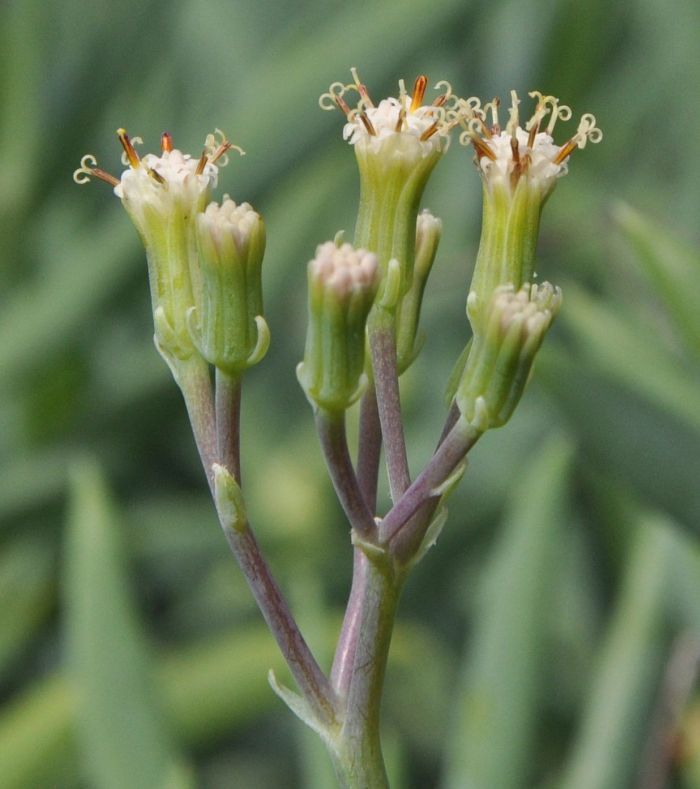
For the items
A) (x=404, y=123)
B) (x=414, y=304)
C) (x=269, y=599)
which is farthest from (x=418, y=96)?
(x=269, y=599)

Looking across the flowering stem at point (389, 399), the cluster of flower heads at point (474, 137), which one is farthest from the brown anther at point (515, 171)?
the flowering stem at point (389, 399)

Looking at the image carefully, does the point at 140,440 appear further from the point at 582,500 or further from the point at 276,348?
the point at 582,500

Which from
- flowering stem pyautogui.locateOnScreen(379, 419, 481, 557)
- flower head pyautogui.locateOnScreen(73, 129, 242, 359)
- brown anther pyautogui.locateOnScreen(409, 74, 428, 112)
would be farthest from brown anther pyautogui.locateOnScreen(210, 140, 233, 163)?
flowering stem pyautogui.locateOnScreen(379, 419, 481, 557)

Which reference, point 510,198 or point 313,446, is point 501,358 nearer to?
point 510,198

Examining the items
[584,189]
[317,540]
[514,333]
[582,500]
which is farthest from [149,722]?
[584,189]

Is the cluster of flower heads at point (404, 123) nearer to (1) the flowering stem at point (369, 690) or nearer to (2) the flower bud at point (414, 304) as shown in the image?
(2) the flower bud at point (414, 304)

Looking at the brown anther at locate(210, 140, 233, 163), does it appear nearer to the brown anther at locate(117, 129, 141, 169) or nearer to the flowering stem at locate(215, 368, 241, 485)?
the brown anther at locate(117, 129, 141, 169)
